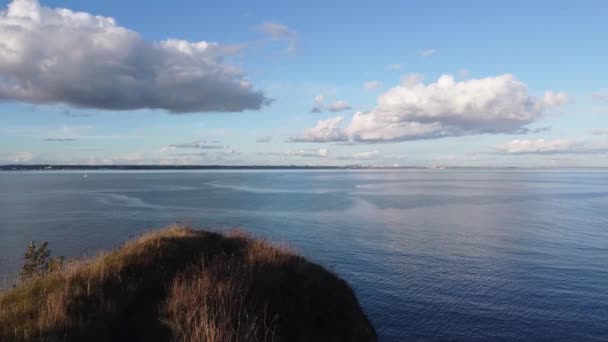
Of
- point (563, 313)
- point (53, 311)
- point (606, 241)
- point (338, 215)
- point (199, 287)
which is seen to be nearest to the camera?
point (53, 311)

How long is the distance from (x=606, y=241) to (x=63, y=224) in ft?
234

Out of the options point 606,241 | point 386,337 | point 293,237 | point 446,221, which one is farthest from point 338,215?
point 386,337

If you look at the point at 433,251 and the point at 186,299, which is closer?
the point at 186,299

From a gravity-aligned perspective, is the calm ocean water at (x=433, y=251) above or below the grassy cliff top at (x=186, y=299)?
below

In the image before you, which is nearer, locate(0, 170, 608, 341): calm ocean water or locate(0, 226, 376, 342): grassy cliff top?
locate(0, 226, 376, 342): grassy cliff top

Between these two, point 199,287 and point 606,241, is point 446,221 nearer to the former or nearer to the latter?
point 606,241

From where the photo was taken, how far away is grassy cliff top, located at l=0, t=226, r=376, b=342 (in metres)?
11.5

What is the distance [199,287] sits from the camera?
1372 cm

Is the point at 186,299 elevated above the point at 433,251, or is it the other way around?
the point at 186,299

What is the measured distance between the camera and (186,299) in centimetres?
1320

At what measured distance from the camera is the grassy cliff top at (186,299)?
11492 millimetres

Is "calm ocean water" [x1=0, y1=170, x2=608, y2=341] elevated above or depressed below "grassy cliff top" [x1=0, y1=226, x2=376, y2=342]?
below

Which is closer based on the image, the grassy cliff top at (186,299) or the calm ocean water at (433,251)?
the grassy cliff top at (186,299)

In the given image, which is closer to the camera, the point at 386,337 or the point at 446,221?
the point at 386,337
